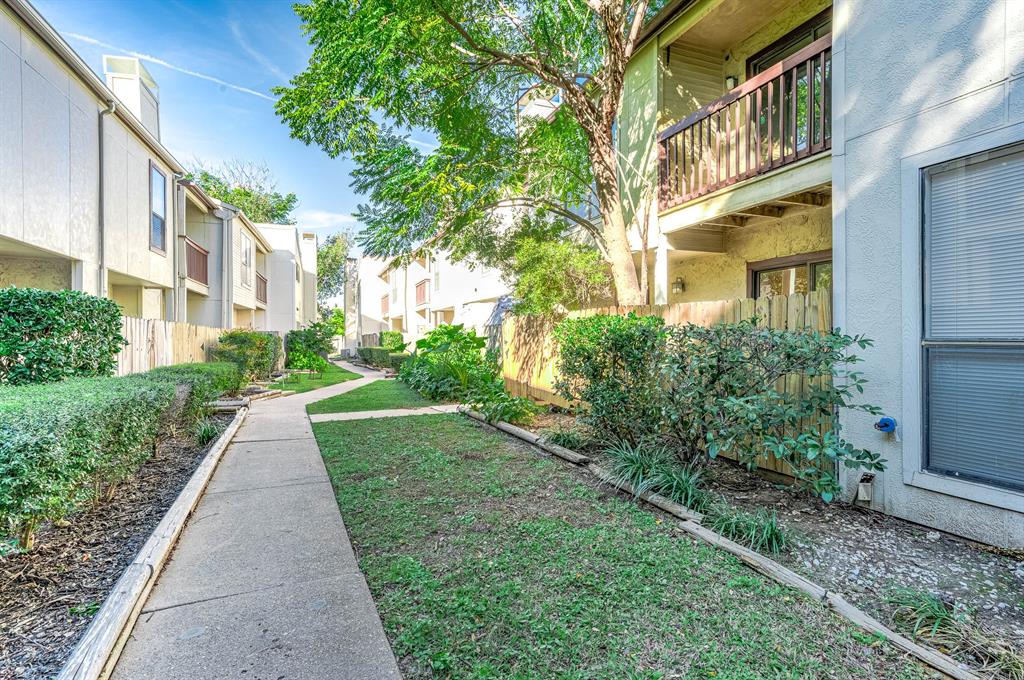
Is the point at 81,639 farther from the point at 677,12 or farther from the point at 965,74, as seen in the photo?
the point at 677,12

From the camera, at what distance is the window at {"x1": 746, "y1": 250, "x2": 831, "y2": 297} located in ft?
23.0

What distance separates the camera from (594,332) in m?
6.00

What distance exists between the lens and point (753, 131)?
22.7 feet

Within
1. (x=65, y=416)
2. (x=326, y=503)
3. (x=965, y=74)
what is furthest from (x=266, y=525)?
(x=965, y=74)

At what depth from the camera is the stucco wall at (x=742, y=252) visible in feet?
23.1

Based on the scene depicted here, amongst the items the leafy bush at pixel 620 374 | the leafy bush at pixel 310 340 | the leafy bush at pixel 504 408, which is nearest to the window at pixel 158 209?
the leafy bush at pixel 310 340

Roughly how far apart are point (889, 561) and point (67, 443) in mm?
5496

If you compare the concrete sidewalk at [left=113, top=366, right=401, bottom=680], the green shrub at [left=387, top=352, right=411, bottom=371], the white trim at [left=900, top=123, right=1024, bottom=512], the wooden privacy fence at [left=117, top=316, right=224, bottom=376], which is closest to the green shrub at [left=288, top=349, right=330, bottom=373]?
the green shrub at [left=387, top=352, right=411, bottom=371]

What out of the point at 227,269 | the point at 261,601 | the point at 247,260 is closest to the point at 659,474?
the point at 261,601

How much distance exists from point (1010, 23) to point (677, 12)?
18.3 feet

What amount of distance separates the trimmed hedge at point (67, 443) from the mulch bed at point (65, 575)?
0.20 meters

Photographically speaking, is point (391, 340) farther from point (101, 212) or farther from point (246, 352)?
point (101, 212)

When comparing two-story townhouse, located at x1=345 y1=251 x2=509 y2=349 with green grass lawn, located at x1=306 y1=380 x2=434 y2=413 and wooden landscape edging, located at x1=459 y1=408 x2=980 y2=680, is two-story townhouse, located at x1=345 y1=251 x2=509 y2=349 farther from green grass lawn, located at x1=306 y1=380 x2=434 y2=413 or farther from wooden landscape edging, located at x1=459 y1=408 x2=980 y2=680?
wooden landscape edging, located at x1=459 y1=408 x2=980 y2=680

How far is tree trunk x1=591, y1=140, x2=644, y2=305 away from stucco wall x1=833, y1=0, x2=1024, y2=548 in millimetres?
3863
